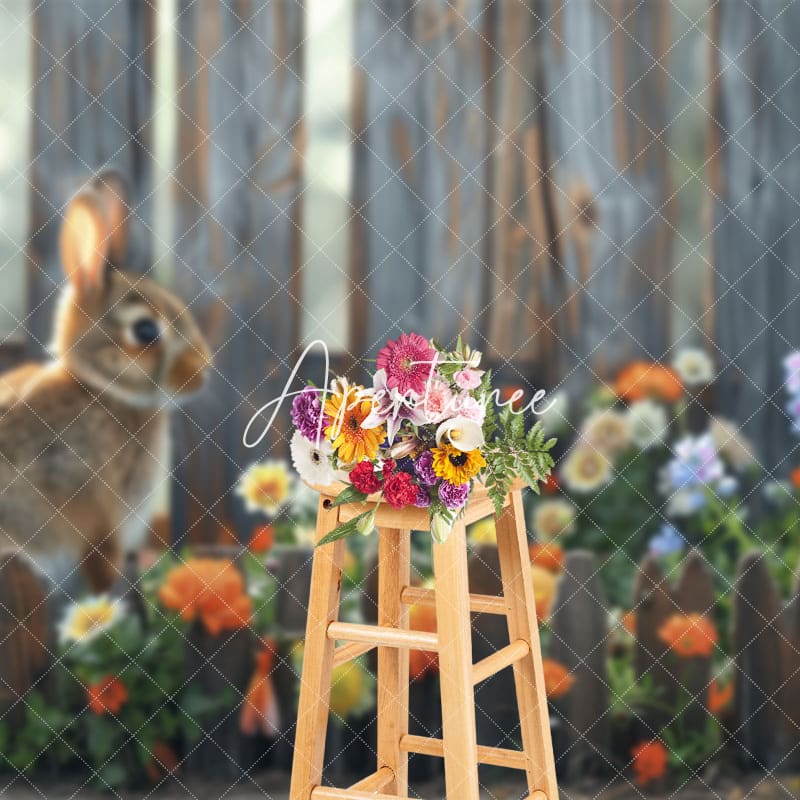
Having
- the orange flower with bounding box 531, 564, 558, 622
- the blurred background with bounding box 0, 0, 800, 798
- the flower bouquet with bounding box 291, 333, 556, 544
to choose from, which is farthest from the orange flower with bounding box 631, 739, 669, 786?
the flower bouquet with bounding box 291, 333, 556, 544

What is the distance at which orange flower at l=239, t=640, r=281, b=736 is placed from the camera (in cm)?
226

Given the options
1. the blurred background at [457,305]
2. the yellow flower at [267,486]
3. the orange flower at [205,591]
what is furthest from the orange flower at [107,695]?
the yellow flower at [267,486]

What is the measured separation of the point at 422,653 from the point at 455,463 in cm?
88

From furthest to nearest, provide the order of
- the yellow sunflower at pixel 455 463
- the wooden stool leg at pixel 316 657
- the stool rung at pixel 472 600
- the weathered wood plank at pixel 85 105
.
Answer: the weathered wood plank at pixel 85 105 → the stool rung at pixel 472 600 → the wooden stool leg at pixel 316 657 → the yellow sunflower at pixel 455 463

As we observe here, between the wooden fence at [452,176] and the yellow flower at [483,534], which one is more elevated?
the wooden fence at [452,176]

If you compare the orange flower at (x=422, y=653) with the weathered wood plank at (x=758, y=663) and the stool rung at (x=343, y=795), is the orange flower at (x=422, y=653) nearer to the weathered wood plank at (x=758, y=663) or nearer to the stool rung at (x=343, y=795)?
the weathered wood plank at (x=758, y=663)

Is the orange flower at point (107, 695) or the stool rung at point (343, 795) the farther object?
the orange flower at point (107, 695)

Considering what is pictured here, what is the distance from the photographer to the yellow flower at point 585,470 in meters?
2.23

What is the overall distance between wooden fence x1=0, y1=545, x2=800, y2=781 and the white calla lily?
0.84 m

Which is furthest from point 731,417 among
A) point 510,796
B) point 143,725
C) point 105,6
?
point 105,6

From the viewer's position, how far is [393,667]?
5.76 feet

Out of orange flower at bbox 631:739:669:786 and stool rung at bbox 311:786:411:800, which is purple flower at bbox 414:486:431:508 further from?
orange flower at bbox 631:739:669:786

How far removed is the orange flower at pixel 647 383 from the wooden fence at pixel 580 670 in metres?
0.30

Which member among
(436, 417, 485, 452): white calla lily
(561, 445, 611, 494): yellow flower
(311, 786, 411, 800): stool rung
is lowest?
(311, 786, 411, 800): stool rung
